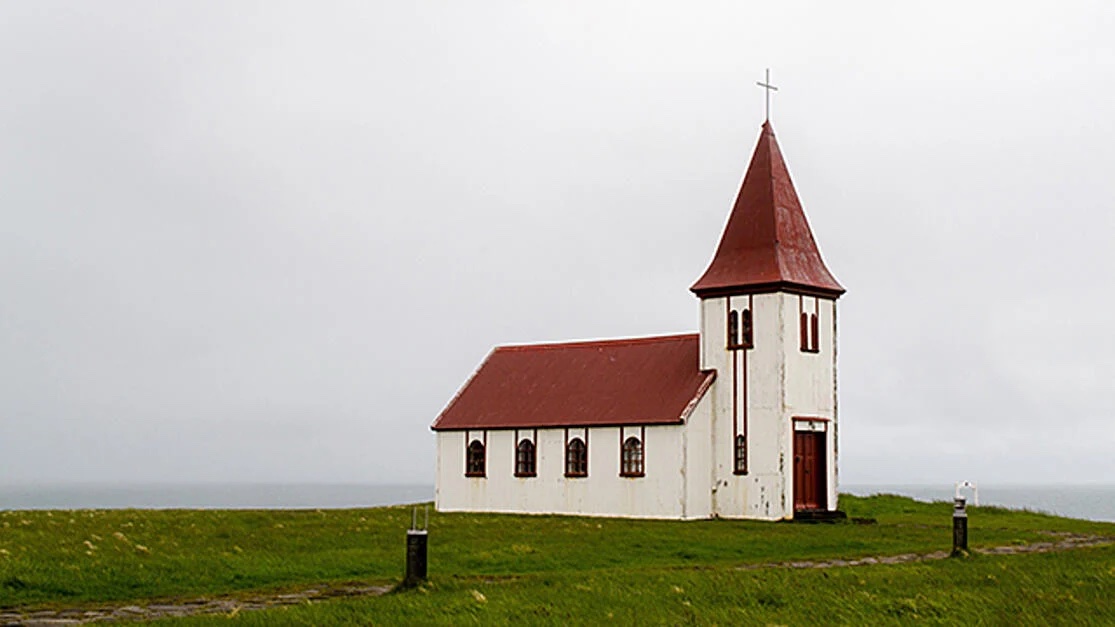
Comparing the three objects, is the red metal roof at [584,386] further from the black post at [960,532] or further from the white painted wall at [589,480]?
the black post at [960,532]

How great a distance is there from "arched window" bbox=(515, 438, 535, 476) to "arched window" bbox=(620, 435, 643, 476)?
149 inches

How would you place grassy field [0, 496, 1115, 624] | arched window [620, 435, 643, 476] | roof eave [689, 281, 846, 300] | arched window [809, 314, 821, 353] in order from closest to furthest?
grassy field [0, 496, 1115, 624] < roof eave [689, 281, 846, 300] < arched window [809, 314, 821, 353] < arched window [620, 435, 643, 476]

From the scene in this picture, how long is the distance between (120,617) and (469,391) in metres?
32.1

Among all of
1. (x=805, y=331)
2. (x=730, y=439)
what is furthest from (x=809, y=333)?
(x=730, y=439)

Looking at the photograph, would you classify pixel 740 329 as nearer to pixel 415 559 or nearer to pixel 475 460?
pixel 475 460

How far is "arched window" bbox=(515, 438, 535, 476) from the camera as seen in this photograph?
4403cm

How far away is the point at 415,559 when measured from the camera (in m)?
17.7

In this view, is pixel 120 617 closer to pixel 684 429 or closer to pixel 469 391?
pixel 684 429

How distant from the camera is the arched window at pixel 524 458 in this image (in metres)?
44.0

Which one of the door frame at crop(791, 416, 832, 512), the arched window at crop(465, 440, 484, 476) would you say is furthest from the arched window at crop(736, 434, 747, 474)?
the arched window at crop(465, 440, 484, 476)

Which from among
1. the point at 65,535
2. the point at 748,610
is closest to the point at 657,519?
the point at 65,535

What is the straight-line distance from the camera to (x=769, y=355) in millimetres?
39500

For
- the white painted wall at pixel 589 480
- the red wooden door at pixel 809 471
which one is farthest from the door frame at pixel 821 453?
the white painted wall at pixel 589 480

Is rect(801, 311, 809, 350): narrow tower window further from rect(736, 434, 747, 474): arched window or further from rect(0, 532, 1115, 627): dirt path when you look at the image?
rect(0, 532, 1115, 627): dirt path
